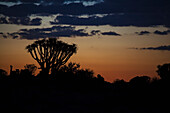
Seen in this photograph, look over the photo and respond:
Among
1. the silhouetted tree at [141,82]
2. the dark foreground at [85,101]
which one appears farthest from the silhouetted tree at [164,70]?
the dark foreground at [85,101]

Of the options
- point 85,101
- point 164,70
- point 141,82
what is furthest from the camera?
point 164,70

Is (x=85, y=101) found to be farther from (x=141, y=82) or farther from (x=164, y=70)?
(x=164, y=70)

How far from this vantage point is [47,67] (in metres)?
28.5

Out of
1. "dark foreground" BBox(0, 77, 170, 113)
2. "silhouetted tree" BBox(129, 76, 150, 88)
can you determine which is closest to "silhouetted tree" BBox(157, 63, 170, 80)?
"silhouetted tree" BBox(129, 76, 150, 88)

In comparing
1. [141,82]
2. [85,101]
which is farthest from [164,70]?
[85,101]

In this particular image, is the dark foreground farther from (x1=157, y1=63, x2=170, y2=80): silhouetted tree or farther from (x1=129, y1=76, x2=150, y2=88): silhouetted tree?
(x1=157, y1=63, x2=170, y2=80): silhouetted tree

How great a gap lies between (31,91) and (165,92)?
1350 centimetres

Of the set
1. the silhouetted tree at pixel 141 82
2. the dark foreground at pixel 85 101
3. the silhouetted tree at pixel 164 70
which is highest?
the silhouetted tree at pixel 164 70

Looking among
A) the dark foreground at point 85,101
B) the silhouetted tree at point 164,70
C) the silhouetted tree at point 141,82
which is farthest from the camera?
the silhouetted tree at point 164,70

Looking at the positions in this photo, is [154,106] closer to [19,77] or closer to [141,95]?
[141,95]

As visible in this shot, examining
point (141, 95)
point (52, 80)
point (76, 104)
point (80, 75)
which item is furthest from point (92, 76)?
point (76, 104)

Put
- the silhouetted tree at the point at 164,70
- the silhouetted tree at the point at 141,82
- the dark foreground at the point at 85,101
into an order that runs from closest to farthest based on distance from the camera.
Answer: the dark foreground at the point at 85,101
the silhouetted tree at the point at 141,82
the silhouetted tree at the point at 164,70

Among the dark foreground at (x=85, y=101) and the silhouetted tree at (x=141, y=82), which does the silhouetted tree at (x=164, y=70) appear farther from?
the dark foreground at (x=85, y=101)

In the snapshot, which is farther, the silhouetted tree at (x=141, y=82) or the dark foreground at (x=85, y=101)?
the silhouetted tree at (x=141, y=82)
